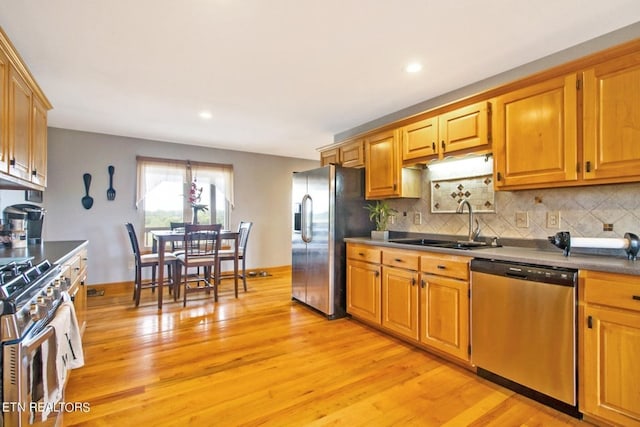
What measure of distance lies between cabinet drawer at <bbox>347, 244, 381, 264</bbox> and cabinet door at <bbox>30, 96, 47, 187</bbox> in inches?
117

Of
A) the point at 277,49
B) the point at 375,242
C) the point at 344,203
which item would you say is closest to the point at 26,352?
the point at 277,49

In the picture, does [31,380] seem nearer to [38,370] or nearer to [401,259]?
[38,370]

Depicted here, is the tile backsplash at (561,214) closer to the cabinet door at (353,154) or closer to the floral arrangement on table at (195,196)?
the cabinet door at (353,154)

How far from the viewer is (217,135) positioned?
15.7 feet

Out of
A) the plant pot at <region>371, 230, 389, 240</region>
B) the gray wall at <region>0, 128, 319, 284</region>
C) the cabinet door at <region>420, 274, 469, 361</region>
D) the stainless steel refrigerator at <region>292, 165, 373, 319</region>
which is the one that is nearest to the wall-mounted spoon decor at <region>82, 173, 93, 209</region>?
the gray wall at <region>0, 128, 319, 284</region>

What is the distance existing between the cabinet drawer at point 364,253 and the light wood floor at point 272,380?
2.34ft

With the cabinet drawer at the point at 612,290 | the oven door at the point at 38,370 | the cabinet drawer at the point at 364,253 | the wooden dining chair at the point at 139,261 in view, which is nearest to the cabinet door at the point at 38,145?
the wooden dining chair at the point at 139,261

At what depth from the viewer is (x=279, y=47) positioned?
7.48 ft

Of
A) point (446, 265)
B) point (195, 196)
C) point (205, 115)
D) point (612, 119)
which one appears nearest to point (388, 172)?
point (446, 265)

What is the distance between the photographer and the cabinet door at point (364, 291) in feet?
10.2

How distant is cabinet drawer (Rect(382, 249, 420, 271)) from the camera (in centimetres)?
270

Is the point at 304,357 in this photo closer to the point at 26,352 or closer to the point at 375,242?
the point at 375,242

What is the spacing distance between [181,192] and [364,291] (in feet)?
12.0

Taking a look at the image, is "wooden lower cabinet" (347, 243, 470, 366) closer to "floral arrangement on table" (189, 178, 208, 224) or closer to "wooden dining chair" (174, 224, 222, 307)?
"wooden dining chair" (174, 224, 222, 307)
